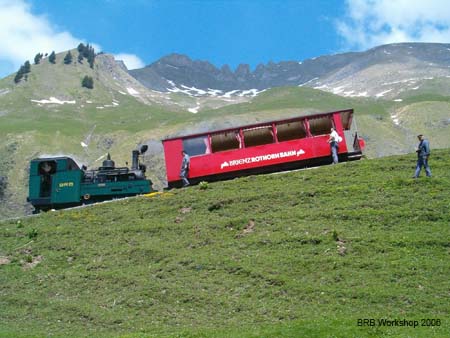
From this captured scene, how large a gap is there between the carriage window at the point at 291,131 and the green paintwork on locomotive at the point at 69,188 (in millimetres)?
10264

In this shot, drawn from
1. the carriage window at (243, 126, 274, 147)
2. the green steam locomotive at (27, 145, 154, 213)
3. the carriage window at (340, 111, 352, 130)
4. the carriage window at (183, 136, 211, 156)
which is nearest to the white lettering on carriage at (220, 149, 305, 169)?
the carriage window at (243, 126, 274, 147)

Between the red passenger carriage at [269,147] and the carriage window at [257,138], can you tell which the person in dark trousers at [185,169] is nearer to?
the red passenger carriage at [269,147]

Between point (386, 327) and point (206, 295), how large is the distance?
6.99m

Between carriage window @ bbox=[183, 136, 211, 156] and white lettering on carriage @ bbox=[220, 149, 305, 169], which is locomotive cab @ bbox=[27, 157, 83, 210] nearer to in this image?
carriage window @ bbox=[183, 136, 211, 156]

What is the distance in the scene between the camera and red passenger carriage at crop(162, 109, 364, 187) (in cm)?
3684

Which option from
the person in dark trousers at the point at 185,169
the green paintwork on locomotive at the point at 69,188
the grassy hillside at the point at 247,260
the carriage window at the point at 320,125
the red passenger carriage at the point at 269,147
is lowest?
the grassy hillside at the point at 247,260

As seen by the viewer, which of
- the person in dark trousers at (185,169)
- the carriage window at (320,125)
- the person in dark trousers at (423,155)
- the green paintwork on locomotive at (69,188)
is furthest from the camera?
the green paintwork on locomotive at (69,188)

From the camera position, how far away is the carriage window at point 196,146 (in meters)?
37.7

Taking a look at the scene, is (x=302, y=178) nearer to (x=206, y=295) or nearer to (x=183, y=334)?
(x=206, y=295)

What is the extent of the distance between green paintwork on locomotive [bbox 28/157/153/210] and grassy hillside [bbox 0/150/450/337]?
6418mm

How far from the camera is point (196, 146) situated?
37.9 meters

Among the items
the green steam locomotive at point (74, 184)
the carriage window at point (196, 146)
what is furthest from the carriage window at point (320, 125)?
the green steam locomotive at point (74, 184)

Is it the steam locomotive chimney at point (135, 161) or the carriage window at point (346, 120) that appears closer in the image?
the carriage window at point (346, 120)

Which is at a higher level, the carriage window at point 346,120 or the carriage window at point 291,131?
the carriage window at point 346,120
